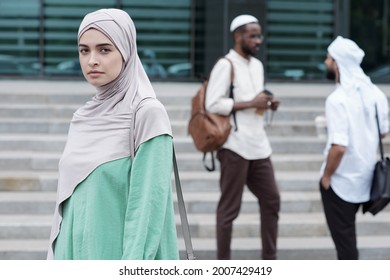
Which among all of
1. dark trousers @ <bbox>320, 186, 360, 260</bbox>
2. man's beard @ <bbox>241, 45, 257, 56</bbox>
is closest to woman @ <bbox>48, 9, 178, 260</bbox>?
dark trousers @ <bbox>320, 186, 360, 260</bbox>

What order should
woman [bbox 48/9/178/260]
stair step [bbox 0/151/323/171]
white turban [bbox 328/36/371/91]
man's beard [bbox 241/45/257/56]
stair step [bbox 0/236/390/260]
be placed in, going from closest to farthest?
1. woman [bbox 48/9/178/260]
2. white turban [bbox 328/36/371/91]
3. man's beard [bbox 241/45/257/56]
4. stair step [bbox 0/236/390/260]
5. stair step [bbox 0/151/323/171]

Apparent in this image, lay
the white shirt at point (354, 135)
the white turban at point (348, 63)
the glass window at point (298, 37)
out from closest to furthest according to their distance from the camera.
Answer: the white shirt at point (354, 135) < the white turban at point (348, 63) < the glass window at point (298, 37)

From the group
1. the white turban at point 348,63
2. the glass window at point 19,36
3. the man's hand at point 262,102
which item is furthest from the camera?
the glass window at point 19,36

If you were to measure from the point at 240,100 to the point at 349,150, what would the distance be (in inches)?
42.5

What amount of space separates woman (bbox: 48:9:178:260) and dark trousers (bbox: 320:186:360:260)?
2663 mm

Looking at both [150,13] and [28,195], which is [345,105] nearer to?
[28,195]

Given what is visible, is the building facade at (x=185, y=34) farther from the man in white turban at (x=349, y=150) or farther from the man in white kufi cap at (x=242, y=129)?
the man in white turban at (x=349, y=150)

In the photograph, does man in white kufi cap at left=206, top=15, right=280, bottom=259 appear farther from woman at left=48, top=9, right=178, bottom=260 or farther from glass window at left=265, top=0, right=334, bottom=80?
glass window at left=265, top=0, right=334, bottom=80

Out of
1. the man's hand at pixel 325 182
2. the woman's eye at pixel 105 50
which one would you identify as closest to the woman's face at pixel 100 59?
the woman's eye at pixel 105 50

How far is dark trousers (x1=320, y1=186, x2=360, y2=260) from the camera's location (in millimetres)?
5543

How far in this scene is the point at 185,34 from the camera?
14.3 meters

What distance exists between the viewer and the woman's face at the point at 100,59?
2992 millimetres

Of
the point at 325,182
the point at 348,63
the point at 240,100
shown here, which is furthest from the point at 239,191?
the point at 348,63

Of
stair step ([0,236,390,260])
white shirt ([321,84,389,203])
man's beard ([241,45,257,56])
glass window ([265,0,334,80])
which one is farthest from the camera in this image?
glass window ([265,0,334,80])
